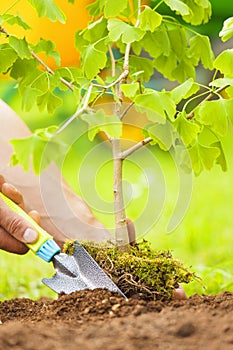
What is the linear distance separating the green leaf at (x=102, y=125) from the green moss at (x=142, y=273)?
349mm

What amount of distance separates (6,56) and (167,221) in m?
0.63

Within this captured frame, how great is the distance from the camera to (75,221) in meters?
2.26

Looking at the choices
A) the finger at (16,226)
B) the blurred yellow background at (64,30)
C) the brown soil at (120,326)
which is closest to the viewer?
the brown soil at (120,326)

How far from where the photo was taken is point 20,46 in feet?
6.33

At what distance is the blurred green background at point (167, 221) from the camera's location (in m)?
1.98

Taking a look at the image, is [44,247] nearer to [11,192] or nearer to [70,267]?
[70,267]

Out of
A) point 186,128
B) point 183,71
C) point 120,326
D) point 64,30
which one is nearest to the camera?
point 120,326

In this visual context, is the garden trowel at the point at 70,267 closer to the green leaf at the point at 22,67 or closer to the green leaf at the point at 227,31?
the green leaf at the point at 22,67

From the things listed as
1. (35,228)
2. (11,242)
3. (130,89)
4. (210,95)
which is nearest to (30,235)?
(35,228)

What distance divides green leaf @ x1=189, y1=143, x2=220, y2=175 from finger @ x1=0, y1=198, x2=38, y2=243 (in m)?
0.44

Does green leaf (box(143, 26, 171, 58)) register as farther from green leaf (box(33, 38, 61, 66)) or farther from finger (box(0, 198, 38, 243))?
finger (box(0, 198, 38, 243))

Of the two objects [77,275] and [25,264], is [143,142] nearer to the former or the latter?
[77,275]

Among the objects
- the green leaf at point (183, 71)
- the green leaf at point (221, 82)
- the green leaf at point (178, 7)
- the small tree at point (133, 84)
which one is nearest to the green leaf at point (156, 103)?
the small tree at point (133, 84)

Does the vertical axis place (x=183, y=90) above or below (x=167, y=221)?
above
